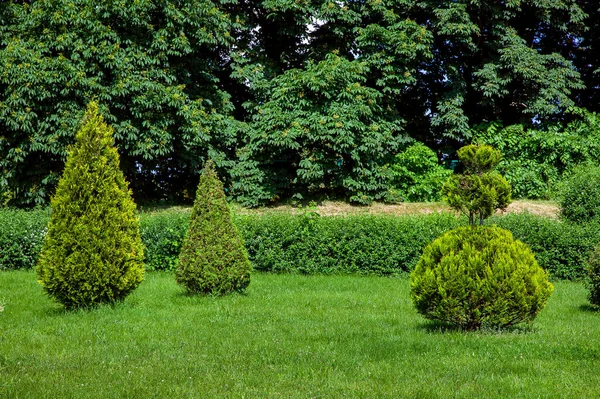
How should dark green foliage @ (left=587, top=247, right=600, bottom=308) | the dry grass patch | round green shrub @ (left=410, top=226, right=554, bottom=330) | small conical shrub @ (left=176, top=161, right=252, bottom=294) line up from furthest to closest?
the dry grass patch
small conical shrub @ (left=176, top=161, right=252, bottom=294)
dark green foliage @ (left=587, top=247, right=600, bottom=308)
round green shrub @ (left=410, top=226, right=554, bottom=330)

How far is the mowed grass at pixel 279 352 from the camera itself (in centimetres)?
484

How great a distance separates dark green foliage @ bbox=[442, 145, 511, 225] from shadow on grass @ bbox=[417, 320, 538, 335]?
54.6 inches

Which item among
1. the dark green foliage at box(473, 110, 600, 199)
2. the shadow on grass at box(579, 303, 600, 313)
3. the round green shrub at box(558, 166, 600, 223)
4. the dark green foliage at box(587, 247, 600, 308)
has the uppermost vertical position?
the dark green foliage at box(473, 110, 600, 199)

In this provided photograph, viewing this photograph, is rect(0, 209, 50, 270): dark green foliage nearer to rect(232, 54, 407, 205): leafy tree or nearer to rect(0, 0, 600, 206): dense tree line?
rect(0, 0, 600, 206): dense tree line

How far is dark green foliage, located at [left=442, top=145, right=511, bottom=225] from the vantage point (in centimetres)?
699

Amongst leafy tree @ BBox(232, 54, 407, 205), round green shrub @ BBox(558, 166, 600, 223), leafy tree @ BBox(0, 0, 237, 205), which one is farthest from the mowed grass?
leafy tree @ BBox(232, 54, 407, 205)

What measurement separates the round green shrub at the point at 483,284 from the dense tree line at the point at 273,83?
42.9ft

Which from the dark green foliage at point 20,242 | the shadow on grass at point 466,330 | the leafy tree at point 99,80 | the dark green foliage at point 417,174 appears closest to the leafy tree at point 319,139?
the dark green foliage at point 417,174

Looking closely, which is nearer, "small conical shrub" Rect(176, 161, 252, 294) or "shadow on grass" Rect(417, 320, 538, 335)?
"shadow on grass" Rect(417, 320, 538, 335)

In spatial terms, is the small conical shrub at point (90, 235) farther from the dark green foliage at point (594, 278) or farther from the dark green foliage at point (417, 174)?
the dark green foliage at point (417, 174)

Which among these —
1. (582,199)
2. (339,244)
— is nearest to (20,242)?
(339,244)

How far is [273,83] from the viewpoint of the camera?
21750 mm

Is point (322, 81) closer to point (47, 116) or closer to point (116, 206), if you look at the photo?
point (47, 116)

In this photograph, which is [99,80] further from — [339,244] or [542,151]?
[542,151]
